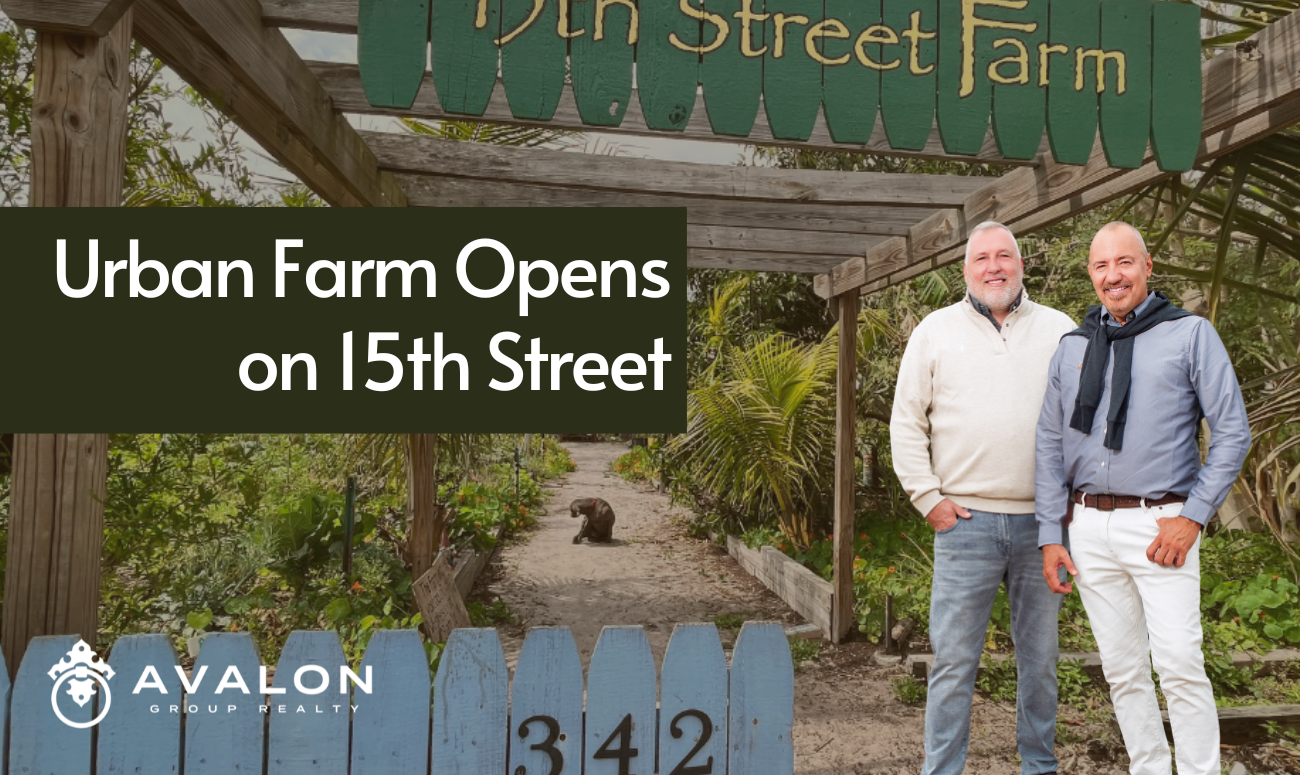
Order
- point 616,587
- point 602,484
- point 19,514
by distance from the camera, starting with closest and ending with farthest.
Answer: point 19,514 < point 616,587 < point 602,484

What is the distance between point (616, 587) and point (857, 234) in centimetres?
372

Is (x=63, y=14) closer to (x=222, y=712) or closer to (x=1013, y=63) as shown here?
(x=222, y=712)

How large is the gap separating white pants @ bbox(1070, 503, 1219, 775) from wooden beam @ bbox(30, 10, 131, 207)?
255 centimetres

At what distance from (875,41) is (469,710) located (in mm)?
1915

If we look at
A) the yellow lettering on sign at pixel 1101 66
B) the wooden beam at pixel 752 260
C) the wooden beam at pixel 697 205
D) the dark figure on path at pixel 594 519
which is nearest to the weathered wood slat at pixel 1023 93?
the yellow lettering on sign at pixel 1101 66

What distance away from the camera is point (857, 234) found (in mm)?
4445

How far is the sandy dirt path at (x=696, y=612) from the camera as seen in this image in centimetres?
344

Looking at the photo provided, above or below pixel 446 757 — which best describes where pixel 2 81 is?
above

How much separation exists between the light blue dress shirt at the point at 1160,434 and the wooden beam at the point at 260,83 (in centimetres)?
246

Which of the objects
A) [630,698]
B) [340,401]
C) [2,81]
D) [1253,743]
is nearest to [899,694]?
[1253,743]

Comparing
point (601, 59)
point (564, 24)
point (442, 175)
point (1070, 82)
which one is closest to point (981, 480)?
point (1070, 82)

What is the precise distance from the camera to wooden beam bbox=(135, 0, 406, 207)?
188cm

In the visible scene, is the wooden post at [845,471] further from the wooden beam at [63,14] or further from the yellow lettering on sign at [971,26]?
the wooden beam at [63,14]

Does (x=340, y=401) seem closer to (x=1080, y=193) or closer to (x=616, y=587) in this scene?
(x=1080, y=193)
